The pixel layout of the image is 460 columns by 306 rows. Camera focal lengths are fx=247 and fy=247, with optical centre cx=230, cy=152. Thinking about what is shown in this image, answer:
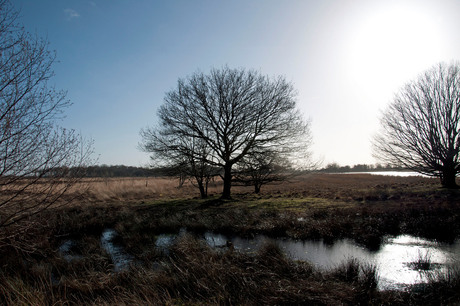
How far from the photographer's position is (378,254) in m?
7.29

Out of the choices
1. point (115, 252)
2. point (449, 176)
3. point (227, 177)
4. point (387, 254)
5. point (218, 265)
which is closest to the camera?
point (218, 265)

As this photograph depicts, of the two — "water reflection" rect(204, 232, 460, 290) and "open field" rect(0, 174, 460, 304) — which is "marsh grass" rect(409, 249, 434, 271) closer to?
"water reflection" rect(204, 232, 460, 290)

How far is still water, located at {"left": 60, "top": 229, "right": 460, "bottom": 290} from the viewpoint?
→ 228 inches

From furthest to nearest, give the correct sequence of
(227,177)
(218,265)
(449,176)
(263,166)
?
(227,177) < (449,176) < (263,166) < (218,265)

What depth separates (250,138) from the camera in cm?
1798

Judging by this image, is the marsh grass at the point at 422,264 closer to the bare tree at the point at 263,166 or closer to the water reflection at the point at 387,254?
the water reflection at the point at 387,254

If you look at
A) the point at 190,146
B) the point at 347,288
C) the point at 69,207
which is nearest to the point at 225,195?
the point at 190,146

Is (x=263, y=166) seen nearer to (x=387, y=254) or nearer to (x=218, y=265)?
(x=387, y=254)

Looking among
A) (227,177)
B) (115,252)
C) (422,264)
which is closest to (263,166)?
(227,177)

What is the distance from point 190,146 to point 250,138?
501cm

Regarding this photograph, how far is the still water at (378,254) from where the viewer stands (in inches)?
228

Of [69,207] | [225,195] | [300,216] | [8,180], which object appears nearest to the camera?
[8,180]

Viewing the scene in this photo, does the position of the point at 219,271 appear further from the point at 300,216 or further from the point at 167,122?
the point at 167,122

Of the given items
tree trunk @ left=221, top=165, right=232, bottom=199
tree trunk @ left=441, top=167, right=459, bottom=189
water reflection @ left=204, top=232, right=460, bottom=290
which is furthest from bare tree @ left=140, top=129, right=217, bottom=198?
tree trunk @ left=441, top=167, right=459, bottom=189
